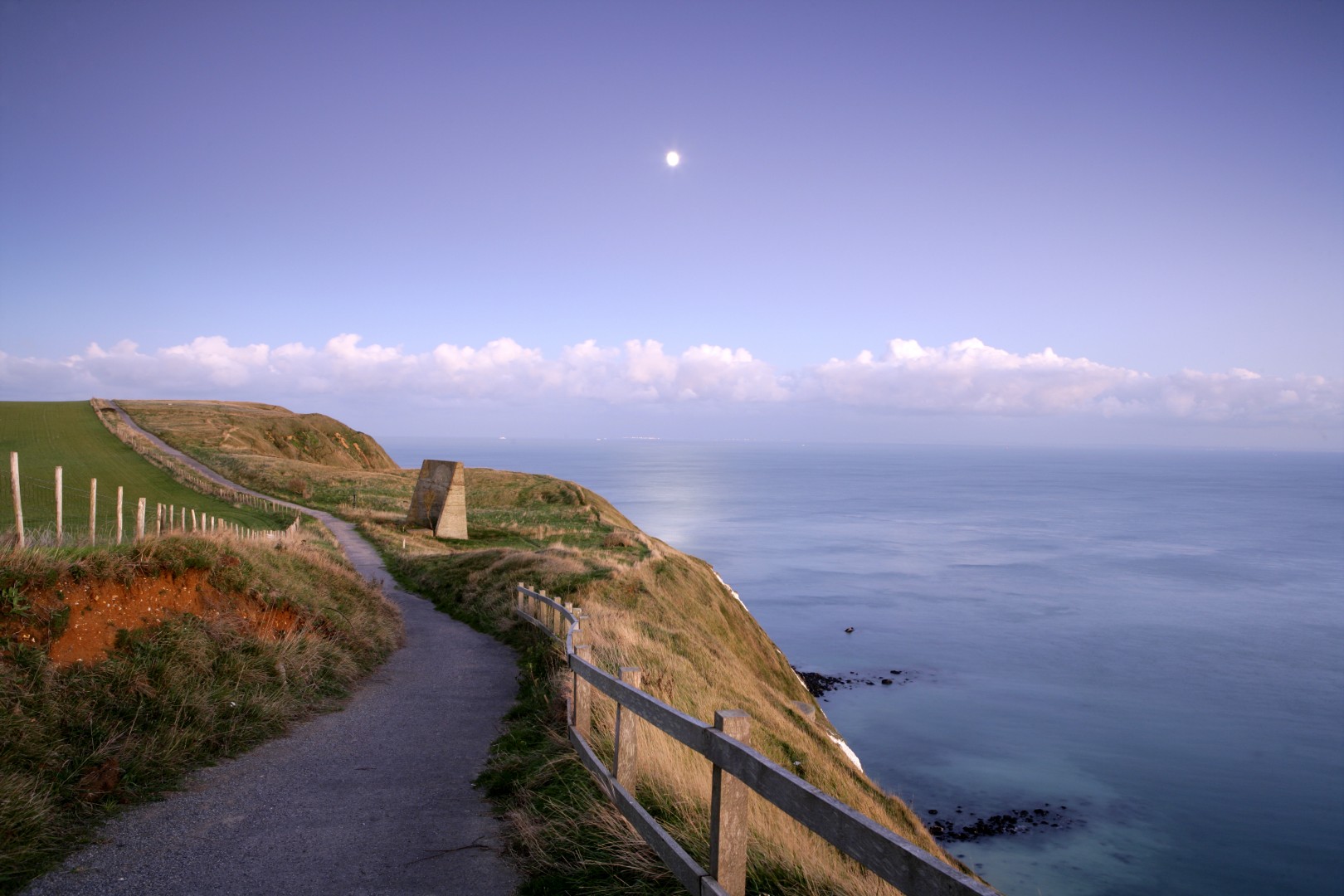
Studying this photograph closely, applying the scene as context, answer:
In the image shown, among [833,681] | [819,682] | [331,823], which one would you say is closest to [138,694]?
[331,823]

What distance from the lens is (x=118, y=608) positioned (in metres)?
8.29

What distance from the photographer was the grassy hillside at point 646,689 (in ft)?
16.0

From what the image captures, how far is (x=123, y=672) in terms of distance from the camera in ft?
24.7

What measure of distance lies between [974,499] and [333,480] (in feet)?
468

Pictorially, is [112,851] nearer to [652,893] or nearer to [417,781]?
[417,781]

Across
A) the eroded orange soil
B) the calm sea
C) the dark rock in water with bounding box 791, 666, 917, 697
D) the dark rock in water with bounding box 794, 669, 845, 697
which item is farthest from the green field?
the calm sea

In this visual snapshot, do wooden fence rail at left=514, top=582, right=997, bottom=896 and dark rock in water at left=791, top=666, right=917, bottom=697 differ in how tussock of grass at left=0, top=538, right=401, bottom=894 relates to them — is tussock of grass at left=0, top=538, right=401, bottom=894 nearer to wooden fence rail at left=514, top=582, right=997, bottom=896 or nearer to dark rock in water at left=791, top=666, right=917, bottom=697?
wooden fence rail at left=514, top=582, right=997, bottom=896

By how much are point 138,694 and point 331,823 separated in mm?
2792

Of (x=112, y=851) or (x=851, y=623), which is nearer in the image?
(x=112, y=851)

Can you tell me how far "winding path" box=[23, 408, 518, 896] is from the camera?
5129 mm

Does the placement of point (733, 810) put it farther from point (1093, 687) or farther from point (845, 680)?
point (1093, 687)

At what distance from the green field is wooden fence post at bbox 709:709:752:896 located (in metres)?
9.36

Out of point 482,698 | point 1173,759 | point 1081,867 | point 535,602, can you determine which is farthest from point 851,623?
point 482,698

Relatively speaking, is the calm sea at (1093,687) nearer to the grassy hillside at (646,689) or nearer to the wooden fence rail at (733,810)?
the grassy hillside at (646,689)
